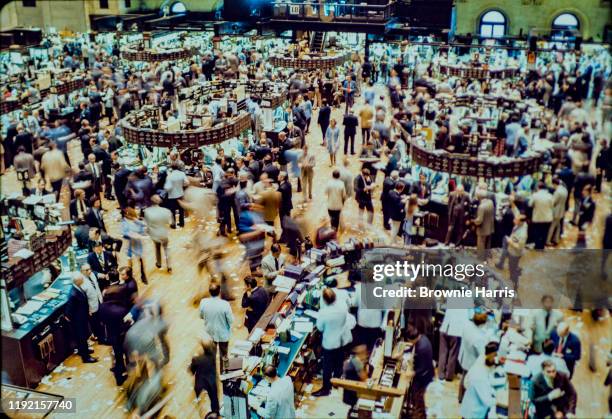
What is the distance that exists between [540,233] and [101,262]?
20.5 feet

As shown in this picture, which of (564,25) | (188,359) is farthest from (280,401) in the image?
(564,25)

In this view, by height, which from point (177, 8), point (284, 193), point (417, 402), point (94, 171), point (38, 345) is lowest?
point (417, 402)

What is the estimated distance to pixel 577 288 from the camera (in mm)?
8984

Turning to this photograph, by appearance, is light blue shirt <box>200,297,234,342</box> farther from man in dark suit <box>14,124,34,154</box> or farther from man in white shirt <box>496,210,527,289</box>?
man in dark suit <box>14,124,34,154</box>

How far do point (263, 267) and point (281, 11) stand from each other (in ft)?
62.6

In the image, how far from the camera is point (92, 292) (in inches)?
284

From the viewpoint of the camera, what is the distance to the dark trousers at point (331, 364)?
21.5ft

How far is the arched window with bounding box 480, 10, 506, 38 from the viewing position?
2850 cm

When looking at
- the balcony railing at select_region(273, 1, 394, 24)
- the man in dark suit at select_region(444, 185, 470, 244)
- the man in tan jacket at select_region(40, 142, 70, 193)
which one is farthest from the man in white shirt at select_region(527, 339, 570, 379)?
the balcony railing at select_region(273, 1, 394, 24)

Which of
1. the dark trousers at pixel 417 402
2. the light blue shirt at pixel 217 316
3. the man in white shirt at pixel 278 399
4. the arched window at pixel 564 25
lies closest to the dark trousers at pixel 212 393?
the light blue shirt at pixel 217 316

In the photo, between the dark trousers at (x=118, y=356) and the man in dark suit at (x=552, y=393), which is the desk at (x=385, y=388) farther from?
the dark trousers at (x=118, y=356)

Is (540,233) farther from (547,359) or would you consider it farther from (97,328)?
(97,328)

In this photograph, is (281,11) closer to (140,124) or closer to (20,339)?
(140,124)

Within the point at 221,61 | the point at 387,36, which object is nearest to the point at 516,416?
the point at 221,61
